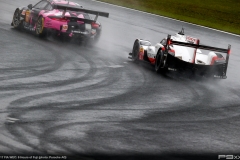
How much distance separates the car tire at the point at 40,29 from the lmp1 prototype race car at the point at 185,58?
4068 millimetres

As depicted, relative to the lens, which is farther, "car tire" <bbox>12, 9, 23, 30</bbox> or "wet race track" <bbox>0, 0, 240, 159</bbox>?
"car tire" <bbox>12, 9, 23, 30</bbox>

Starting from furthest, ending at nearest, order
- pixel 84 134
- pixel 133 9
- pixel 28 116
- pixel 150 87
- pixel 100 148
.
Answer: pixel 133 9 < pixel 150 87 < pixel 28 116 < pixel 84 134 < pixel 100 148

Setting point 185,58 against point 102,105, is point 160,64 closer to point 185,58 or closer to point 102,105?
point 185,58

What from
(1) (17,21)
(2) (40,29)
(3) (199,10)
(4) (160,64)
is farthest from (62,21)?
(3) (199,10)

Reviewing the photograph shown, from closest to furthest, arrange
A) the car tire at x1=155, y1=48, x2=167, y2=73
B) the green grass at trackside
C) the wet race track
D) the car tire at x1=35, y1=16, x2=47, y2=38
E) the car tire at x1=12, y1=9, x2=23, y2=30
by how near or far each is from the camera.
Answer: the wet race track < the car tire at x1=155, y1=48, x2=167, y2=73 < the car tire at x1=35, y1=16, x2=47, y2=38 < the car tire at x1=12, y1=9, x2=23, y2=30 < the green grass at trackside

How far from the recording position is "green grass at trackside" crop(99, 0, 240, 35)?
29.1m

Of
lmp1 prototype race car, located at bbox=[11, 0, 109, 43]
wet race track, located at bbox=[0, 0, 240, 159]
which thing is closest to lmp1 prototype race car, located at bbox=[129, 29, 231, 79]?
wet race track, located at bbox=[0, 0, 240, 159]

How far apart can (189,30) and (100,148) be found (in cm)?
1805

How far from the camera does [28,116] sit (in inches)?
367

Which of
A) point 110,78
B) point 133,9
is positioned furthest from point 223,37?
point 110,78

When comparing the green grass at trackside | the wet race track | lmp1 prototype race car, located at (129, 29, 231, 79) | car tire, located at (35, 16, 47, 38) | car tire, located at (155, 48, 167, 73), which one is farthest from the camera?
the green grass at trackside

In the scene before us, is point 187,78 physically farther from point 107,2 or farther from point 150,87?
point 107,2

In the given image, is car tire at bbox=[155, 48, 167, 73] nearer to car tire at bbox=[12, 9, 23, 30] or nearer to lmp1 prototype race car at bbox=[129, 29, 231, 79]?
lmp1 prototype race car at bbox=[129, 29, 231, 79]

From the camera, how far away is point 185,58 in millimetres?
15391
